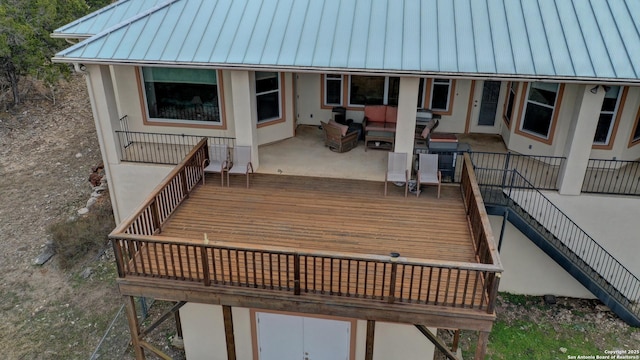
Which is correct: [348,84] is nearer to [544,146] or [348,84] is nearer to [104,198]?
[544,146]

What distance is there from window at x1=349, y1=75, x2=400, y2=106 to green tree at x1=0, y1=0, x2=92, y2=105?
13.7 metres

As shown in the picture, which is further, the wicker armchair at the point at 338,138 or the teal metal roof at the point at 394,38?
the wicker armchair at the point at 338,138

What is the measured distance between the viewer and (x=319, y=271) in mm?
7633

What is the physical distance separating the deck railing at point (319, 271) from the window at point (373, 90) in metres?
4.98

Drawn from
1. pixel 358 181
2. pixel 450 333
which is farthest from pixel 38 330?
pixel 450 333

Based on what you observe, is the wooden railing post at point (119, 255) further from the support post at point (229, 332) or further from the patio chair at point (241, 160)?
the patio chair at point (241, 160)

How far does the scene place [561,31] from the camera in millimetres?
9062

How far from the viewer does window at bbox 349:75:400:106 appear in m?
12.5

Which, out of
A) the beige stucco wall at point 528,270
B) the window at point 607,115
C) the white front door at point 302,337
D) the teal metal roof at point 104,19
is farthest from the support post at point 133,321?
the window at point 607,115

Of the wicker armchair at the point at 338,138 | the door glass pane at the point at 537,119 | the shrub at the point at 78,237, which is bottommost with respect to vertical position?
the shrub at the point at 78,237

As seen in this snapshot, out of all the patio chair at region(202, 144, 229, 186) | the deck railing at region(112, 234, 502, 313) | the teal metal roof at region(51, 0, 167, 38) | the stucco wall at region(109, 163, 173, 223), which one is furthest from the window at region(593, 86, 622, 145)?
the teal metal roof at region(51, 0, 167, 38)

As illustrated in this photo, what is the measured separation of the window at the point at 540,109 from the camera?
10.7 m

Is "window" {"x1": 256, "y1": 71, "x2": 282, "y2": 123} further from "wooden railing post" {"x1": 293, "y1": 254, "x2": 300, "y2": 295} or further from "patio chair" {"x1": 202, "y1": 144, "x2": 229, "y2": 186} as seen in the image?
"wooden railing post" {"x1": 293, "y1": 254, "x2": 300, "y2": 295}

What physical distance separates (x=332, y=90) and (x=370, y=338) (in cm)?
707
